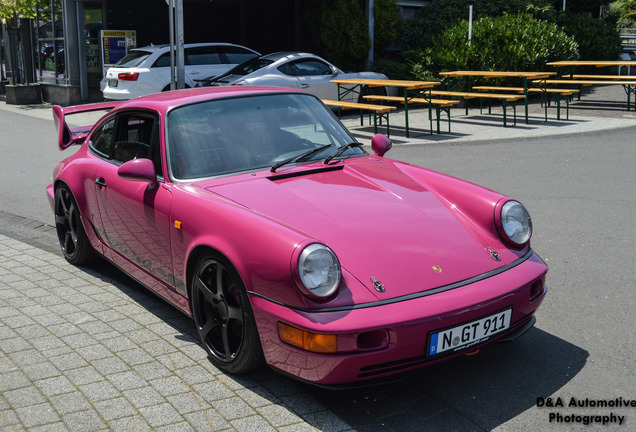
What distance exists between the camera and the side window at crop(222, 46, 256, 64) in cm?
1866

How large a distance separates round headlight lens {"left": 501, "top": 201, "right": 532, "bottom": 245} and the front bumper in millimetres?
519

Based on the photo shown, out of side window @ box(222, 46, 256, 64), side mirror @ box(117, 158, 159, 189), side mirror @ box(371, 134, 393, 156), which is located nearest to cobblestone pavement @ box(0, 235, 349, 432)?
side mirror @ box(117, 158, 159, 189)

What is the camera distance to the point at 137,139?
5004 mm

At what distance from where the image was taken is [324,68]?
671 inches

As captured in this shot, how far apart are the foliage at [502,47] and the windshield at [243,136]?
49.8 feet

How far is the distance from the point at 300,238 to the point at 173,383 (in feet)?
3.55

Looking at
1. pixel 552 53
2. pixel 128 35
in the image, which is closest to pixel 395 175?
pixel 552 53

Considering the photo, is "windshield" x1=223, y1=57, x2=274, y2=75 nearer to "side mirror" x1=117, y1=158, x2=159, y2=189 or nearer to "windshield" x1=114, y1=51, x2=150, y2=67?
"windshield" x1=114, y1=51, x2=150, y2=67

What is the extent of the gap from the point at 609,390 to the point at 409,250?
1.22 m

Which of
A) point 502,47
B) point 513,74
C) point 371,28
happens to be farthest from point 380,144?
point 371,28

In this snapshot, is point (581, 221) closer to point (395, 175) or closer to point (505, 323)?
point (395, 175)

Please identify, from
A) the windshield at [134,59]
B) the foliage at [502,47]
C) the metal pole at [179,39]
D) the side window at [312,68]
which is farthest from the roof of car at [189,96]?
the foliage at [502,47]

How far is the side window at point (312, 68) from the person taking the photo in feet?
54.8

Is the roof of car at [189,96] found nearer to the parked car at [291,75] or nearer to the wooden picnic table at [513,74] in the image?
the parked car at [291,75]
